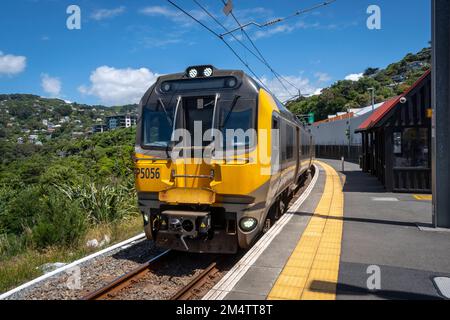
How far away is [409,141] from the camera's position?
1327 centimetres

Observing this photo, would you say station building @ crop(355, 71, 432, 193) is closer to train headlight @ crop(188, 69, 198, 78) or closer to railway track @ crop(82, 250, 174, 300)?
train headlight @ crop(188, 69, 198, 78)

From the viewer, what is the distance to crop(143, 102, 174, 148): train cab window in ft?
20.6

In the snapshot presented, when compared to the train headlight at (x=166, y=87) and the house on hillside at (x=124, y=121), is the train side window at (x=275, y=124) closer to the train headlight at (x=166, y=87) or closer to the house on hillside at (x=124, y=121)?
the train headlight at (x=166, y=87)

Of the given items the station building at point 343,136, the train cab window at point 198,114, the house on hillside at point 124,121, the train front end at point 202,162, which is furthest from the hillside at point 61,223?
the station building at point 343,136

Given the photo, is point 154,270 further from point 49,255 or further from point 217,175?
point 49,255

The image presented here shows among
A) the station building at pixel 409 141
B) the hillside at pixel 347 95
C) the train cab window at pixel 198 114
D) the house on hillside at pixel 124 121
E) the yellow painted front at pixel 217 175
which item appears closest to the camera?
the yellow painted front at pixel 217 175

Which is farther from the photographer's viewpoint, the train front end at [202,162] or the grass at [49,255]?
the grass at [49,255]

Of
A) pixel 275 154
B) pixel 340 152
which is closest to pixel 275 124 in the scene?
pixel 275 154

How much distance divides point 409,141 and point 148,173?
10955mm

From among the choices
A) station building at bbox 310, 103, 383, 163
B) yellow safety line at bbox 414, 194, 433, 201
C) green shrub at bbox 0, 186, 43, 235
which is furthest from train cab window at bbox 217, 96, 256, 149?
station building at bbox 310, 103, 383, 163

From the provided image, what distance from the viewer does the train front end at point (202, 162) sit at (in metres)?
5.64

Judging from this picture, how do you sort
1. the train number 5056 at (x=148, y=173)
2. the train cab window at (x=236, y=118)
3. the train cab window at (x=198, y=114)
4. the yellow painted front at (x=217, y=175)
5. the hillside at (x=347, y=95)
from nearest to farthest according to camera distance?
the yellow painted front at (x=217, y=175)
the train cab window at (x=236, y=118)
the train number 5056 at (x=148, y=173)
the train cab window at (x=198, y=114)
the hillside at (x=347, y=95)

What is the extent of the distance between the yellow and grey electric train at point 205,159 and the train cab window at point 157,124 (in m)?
0.02

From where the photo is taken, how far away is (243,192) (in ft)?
18.2
